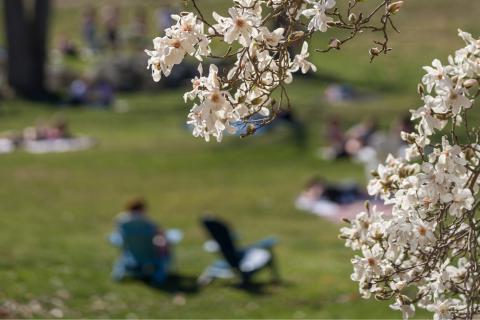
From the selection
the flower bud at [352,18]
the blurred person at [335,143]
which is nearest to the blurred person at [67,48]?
the blurred person at [335,143]

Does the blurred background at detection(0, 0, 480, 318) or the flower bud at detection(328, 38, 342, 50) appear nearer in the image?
the flower bud at detection(328, 38, 342, 50)

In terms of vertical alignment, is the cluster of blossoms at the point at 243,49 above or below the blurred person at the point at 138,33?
below

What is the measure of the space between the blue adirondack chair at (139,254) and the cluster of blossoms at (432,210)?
8.58m

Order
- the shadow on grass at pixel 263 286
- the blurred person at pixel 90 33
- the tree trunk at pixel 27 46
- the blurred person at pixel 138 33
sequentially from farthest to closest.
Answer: the blurred person at pixel 138 33 → the blurred person at pixel 90 33 → the tree trunk at pixel 27 46 → the shadow on grass at pixel 263 286

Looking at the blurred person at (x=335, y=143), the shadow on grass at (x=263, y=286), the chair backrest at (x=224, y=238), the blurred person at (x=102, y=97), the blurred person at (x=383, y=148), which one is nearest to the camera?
the chair backrest at (x=224, y=238)

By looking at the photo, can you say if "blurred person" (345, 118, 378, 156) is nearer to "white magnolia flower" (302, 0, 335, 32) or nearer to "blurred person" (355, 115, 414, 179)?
"blurred person" (355, 115, 414, 179)

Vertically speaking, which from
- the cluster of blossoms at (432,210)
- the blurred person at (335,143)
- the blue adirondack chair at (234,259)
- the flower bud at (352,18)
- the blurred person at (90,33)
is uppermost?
the blurred person at (90,33)

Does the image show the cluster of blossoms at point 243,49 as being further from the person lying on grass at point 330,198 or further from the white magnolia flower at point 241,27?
the person lying on grass at point 330,198

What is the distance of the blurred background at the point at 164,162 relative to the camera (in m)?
14.0

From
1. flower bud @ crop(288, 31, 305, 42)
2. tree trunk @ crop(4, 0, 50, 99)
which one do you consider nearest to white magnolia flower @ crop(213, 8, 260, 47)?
flower bud @ crop(288, 31, 305, 42)

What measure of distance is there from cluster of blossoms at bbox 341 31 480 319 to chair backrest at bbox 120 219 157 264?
337 inches

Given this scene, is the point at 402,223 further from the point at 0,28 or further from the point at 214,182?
the point at 0,28

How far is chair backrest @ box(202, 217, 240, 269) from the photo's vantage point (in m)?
14.5

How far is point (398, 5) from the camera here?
223 inches
